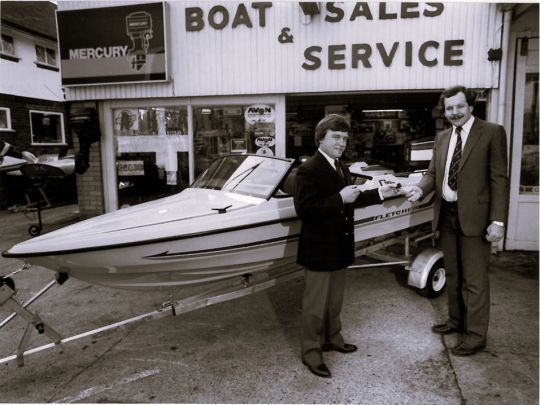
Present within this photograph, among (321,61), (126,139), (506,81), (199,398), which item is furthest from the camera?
(126,139)

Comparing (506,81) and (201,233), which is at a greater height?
(506,81)

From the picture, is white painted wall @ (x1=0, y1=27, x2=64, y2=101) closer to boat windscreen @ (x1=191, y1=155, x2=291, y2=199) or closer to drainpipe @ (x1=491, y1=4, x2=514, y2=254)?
boat windscreen @ (x1=191, y1=155, x2=291, y2=199)

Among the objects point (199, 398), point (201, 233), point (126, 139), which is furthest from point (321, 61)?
point (199, 398)

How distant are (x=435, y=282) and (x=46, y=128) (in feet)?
42.7

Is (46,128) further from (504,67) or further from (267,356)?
(267,356)

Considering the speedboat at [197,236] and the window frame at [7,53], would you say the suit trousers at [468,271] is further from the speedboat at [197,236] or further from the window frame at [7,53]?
the window frame at [7,53]

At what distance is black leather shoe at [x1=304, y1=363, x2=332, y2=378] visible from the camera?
3142 millimetres

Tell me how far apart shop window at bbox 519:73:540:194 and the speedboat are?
9.66 feet

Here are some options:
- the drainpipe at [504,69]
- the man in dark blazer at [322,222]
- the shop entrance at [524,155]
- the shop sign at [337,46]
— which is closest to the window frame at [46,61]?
the shop sign at [337,46]

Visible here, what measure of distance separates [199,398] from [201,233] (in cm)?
120

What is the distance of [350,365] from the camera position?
3.31 m

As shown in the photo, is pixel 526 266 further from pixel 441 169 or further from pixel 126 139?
pixel 126 139

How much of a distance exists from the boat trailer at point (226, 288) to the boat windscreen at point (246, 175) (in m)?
0.80

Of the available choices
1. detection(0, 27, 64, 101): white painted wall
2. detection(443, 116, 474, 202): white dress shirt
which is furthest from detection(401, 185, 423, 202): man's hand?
detection(0, 27, 64, 101): white painted wall
